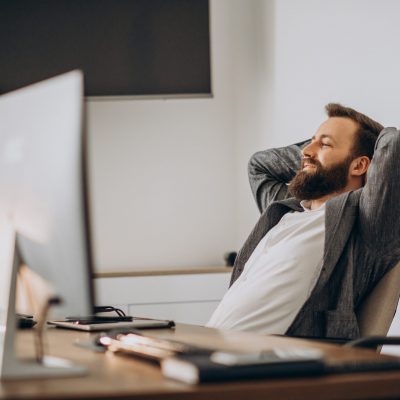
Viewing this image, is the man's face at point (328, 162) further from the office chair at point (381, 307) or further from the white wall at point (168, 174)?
the white wall at point (168, 174)

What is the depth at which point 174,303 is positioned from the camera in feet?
13.2

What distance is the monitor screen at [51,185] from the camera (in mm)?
933

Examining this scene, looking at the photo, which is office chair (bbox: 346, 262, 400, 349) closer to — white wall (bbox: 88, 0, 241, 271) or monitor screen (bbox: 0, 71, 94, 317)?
monitor screen (bbox: 0, 71, 94, 317)

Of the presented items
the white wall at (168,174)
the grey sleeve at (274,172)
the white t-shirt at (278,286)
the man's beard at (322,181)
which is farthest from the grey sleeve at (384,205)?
the white wall at (168,174)

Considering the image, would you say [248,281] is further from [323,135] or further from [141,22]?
[141,22]

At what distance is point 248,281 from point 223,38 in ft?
8.59

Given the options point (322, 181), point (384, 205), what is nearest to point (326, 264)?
point (384, 205)

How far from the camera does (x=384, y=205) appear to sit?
7.11 ft

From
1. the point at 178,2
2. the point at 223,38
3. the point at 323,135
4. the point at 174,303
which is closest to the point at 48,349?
the point at 323,135

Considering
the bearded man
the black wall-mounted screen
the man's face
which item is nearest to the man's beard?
the man's face

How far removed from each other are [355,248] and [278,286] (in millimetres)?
236

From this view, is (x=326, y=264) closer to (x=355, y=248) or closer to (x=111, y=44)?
(x=355, y=248)

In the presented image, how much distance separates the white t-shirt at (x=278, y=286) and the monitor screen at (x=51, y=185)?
46.1 inches

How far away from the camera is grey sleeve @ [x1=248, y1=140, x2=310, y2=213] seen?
9.98 feet
